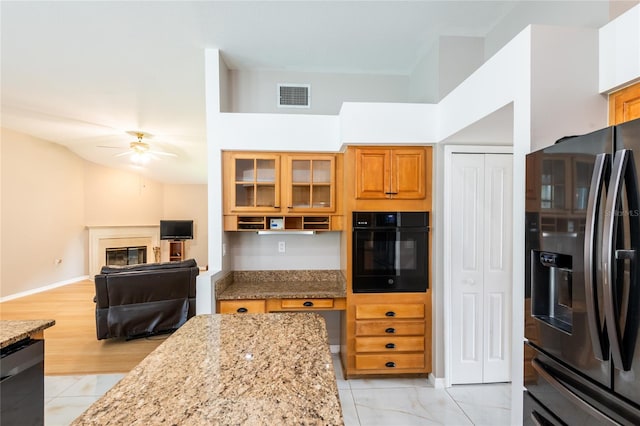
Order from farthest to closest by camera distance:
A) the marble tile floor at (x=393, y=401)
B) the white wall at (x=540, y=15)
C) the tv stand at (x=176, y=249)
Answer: the tv stand at (x=176, y=249) < the marble tile floor at (x=393, y=401) < the white wall at (x=540, y=15)

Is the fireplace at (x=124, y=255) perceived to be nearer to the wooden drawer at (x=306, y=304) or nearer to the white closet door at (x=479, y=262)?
the wooden drawer at (x=306, y=304)

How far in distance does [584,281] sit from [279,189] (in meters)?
2.41

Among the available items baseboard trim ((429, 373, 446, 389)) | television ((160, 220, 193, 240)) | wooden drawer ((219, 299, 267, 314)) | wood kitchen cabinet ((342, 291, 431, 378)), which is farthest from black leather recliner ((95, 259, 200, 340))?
television ((160, 220, 193, 240))

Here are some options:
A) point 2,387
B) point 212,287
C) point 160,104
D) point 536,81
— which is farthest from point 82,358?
point 536,81

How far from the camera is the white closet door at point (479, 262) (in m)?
2.74

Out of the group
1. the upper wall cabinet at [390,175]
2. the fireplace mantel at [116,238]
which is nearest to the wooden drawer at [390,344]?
the upper wall cabinet at [390,175]

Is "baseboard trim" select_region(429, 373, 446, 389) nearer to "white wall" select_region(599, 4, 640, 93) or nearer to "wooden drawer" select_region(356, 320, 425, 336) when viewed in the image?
"wooden drawer" select_region(356, 320, 425, 336)

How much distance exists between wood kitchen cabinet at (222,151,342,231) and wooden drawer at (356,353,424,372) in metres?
1.25

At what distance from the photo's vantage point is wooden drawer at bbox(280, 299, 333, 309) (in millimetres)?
2840

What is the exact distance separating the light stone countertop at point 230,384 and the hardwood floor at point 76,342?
2609mm

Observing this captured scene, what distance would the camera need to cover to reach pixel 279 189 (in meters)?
3.03

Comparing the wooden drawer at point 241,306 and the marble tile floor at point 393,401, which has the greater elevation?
the wooden drawer at point 241,306

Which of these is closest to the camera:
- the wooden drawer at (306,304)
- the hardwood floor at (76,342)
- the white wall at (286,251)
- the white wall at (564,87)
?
the white wall at (564,87)

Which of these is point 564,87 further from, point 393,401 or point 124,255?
point 124,255
